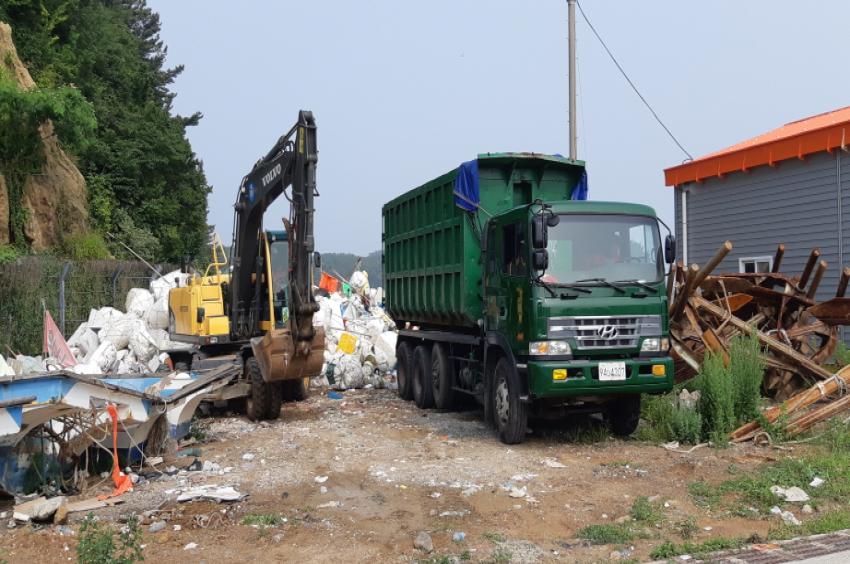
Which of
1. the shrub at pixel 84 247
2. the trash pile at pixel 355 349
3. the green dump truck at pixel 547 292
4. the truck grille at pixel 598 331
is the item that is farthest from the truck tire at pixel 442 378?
the shrub at pixel 84 247

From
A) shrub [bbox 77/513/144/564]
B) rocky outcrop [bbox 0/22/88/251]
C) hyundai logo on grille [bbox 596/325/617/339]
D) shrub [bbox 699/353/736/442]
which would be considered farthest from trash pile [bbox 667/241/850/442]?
rocky outcrop [bbox 0/22/88/251]

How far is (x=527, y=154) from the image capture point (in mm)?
10438

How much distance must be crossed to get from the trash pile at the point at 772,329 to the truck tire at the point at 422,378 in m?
3.78

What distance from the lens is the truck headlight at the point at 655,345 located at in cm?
877

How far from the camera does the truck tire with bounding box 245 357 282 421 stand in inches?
438

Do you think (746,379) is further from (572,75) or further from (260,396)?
(572,75)

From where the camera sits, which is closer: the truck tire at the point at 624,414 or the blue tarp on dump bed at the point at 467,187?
the truck tire at the point at 624,414

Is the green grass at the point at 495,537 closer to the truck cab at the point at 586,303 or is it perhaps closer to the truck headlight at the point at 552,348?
the truck cab at the point at 586,303

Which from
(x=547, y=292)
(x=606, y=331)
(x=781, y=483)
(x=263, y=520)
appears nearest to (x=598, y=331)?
(x=606, y=331)

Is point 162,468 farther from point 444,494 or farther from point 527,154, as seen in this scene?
point 527,154

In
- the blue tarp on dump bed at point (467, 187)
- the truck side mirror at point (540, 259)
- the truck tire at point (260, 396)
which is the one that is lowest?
the truck tire at point (260, 396)

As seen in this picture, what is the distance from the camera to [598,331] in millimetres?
8594

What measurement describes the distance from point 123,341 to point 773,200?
13904mm

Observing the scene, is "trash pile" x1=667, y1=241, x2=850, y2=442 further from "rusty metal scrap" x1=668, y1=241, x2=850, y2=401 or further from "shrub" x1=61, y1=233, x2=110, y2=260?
"shrub" x1=61, y1=233, x2=110, y2=260
